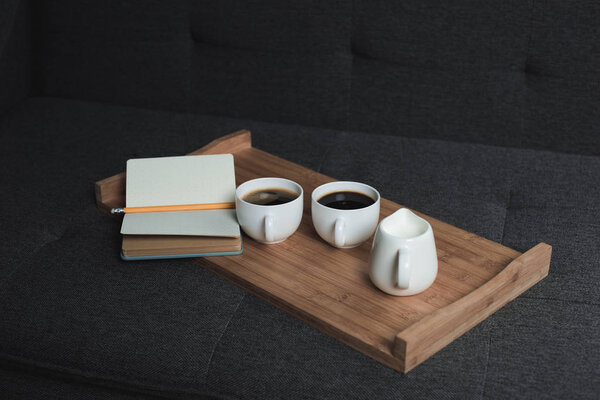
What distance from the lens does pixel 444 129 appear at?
1617 mm

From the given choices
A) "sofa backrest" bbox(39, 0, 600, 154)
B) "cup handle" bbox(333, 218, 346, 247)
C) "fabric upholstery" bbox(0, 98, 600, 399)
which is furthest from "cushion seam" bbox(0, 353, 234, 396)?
"sofa backrest" bbox(39, 0, 600, 154)

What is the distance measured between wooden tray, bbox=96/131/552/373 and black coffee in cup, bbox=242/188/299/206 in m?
0.06

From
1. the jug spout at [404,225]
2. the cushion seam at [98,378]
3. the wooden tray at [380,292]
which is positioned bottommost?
the cushion seam at [98,378]

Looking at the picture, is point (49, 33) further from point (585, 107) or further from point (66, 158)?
point (585, 107)

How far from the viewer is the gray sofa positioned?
0.94m

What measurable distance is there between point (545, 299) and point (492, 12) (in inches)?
28.4

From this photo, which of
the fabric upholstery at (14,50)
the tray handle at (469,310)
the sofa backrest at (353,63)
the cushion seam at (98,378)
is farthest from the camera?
the fabric upholstery at (14,50)

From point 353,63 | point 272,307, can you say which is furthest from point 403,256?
point 353,63

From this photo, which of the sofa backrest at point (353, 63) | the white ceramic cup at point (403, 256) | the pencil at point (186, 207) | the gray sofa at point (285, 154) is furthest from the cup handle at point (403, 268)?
the sofa backrest at point (353, 63)

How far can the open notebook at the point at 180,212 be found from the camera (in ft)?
3.52

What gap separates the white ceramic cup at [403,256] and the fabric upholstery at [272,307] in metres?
0.10

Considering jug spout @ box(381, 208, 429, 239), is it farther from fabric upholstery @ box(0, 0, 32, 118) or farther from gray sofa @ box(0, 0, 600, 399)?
fabric upholstery @ box(0, 0, 32, 118)

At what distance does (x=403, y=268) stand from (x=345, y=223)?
0.15 metres

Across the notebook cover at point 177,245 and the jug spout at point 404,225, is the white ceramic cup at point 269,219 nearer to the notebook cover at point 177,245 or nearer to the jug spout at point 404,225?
the notebook cover at point 177,245
